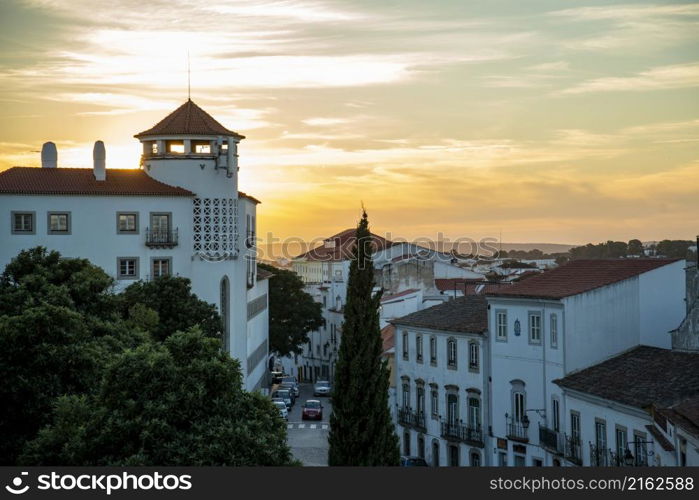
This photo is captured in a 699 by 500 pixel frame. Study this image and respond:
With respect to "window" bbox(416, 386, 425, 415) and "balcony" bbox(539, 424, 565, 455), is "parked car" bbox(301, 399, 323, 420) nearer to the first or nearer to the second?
"window" bbox(416, 386, 425, 415)

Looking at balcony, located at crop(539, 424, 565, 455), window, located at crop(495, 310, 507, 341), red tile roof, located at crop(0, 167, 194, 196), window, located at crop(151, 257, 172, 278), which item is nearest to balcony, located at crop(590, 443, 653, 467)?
balcony, located at crop(539, 424, 565, 455)

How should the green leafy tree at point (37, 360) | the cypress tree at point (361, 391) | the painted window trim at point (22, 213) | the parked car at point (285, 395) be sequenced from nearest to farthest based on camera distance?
the green leafy tree at point (37, 360) < the cypress tree at point (361, 391) < the painted window trim at point (22, 213) < the parked car at point (285, 395)

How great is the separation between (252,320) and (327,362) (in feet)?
117

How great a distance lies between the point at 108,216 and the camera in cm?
7106

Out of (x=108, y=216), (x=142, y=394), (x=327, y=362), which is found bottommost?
(x=327, y=362)

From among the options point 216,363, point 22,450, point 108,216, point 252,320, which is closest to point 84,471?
point 216,363

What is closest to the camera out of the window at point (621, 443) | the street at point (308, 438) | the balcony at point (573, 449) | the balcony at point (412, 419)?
the window at point (621, 443)

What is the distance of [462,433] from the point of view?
56.6 meters

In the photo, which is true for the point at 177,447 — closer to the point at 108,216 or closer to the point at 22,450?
the point at 22,450

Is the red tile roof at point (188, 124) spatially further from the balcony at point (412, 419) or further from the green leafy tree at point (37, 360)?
the green leafy tree at point (37, 360)

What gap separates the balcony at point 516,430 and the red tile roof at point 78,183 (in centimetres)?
2666

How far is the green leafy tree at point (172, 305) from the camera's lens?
5697cm

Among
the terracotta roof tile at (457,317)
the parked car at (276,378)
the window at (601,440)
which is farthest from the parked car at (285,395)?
the window at (601,440)

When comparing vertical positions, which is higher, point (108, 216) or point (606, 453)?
point (108, 216)
